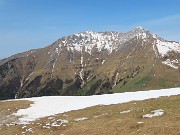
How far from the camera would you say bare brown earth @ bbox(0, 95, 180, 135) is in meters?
36.5

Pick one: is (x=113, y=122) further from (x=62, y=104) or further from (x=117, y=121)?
(x=62, y=104)

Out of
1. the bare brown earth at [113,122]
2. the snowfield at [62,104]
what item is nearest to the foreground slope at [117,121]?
the bare brown earth at [113,122]

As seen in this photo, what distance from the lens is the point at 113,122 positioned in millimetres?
40938

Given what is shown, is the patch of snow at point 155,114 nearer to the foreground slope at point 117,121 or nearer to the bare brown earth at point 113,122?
the foreground slope at point 117,121

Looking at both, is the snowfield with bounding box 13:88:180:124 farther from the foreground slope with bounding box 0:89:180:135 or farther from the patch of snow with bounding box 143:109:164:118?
the patch of snow with bounding box 143:109:164:118

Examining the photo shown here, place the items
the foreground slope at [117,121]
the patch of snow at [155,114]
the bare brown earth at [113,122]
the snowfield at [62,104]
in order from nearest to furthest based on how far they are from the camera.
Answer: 1. the bare brown earth at [113,122]
2. the foreground slope at [117,121]
3. the patch of snow at [155,114]
4. the snowfield at [62,104]

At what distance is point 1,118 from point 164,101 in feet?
84.2

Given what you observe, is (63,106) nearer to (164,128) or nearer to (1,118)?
(1,118)

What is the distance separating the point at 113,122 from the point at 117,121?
52cm

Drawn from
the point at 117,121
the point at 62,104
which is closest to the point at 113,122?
the point at 117,121

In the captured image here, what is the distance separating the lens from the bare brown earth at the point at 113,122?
120 ft

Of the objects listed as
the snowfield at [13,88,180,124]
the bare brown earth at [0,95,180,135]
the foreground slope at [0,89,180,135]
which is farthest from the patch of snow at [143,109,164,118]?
the snowfield at [13,88,180,124]

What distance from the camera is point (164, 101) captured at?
4984 centimetres

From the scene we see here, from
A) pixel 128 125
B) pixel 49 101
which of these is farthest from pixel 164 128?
pixel 49 101
